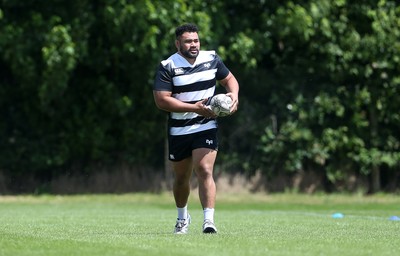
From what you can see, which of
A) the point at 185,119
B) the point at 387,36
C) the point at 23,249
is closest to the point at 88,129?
the point at 387,36

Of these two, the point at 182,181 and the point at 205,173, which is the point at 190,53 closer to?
the point at 205,173

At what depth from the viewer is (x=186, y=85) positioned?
1258cm

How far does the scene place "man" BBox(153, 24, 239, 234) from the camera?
A: 12391mm

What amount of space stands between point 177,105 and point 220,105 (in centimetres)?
53

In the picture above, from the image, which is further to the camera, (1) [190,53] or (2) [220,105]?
(1) [190,53]

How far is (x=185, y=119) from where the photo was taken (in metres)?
12.6

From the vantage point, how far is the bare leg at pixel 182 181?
12.8 meters

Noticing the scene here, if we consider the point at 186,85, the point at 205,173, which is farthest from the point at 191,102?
the point at 205,173

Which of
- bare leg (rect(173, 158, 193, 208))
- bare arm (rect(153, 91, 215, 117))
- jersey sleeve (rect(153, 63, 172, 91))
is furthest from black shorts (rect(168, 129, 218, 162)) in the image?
jersey sleeve (rect(153, 63, 172, 91))

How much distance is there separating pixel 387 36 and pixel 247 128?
457 centimetres

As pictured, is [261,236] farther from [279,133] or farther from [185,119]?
[279,133]

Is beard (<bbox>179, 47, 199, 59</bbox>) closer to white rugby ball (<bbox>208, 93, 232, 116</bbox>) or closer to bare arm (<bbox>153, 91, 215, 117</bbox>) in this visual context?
bare arm (<bbox>153, 91, 215, 117</bbox>)

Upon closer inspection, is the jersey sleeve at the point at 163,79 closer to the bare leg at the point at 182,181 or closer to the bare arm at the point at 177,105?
the bare arm at the point at 177,105

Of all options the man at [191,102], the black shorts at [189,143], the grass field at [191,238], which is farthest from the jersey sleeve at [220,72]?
the grass field at [191,238]
